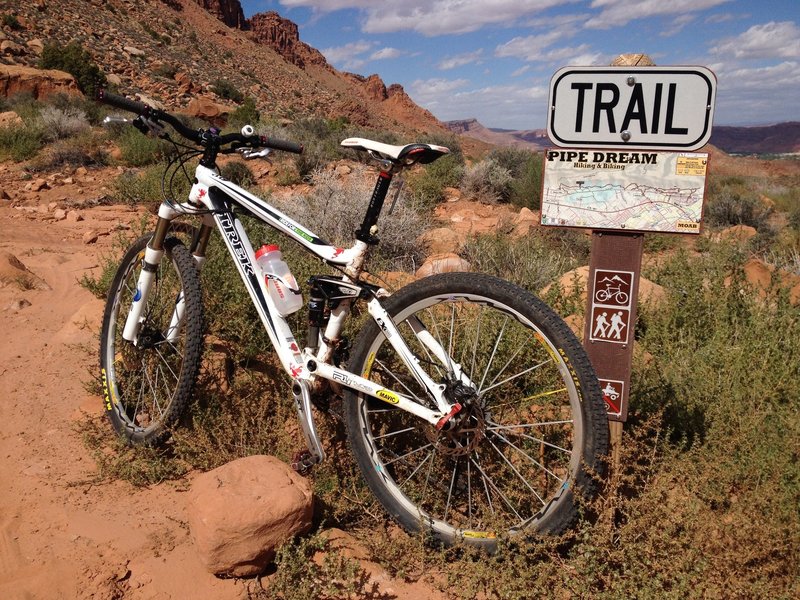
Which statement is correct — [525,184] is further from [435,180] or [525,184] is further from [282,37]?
[282,37]

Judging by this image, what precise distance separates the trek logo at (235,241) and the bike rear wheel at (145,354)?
29cm

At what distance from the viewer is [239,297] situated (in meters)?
3.46

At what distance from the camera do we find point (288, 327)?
2.63 metres

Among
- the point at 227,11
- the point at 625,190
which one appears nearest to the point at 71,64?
the point at 625,190

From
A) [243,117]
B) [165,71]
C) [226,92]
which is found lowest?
[243,117]

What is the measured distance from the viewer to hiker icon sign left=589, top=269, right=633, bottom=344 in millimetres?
2512

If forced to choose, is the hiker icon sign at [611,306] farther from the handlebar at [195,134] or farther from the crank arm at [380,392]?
the handlebar at [195,134]

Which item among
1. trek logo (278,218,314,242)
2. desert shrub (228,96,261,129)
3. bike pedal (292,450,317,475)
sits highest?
desert shrub (228,96,261,129)

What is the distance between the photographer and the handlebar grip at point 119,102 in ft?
8.59

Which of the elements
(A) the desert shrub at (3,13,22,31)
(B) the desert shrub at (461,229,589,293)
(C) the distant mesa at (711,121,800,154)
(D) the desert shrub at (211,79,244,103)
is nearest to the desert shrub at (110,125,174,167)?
(B) the desert shrub at (461,229,589,293)

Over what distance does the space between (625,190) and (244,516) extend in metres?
1.89

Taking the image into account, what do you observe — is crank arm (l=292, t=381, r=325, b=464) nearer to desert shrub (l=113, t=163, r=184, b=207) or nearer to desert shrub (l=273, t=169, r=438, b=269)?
desert shrub (l=273, t=169, r=438, b=269)

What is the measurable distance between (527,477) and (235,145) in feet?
6.33

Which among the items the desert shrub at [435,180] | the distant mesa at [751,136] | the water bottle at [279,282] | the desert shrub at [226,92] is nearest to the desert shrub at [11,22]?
the desert shrub at [226,92]
